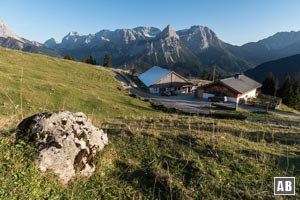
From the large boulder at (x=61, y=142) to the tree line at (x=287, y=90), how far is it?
82.0m

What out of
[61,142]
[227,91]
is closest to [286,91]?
[227,91]

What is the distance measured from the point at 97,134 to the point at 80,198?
2.76 meters

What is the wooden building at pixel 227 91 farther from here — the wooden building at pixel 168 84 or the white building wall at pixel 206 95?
the wooden building at pixel 168 84

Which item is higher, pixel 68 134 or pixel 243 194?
pixel 68 134

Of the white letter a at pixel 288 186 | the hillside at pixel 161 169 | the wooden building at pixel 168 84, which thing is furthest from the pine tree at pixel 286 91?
the white letter a at pixel 288 186

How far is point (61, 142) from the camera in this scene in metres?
6.64

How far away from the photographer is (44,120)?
6.88m

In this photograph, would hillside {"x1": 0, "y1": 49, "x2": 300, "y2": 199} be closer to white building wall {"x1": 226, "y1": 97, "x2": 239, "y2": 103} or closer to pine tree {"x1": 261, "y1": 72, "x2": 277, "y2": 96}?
white building wall {"x1": 226, "y1": 97, "x2": 239, "y2": 103}

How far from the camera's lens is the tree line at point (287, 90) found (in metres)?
72.2

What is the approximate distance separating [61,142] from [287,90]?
3557 inches

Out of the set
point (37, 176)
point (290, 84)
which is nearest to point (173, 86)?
point (290, 84)

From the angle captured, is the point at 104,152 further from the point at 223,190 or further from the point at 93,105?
the point at 93,105

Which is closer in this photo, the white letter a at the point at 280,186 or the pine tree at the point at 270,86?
the white letter a at the point at 280,186

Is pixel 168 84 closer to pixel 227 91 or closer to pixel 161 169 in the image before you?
pixel 227 91
